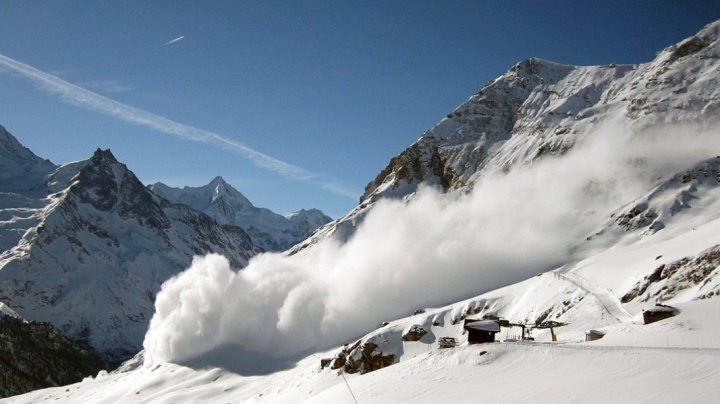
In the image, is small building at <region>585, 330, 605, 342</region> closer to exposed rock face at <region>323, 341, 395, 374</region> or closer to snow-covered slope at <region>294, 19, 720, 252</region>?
exposed rock face at <region>323, 341, 395, 374</region>

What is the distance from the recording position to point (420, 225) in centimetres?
17300

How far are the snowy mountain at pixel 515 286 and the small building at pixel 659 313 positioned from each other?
1.30 meters

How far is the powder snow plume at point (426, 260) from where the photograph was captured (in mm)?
129125

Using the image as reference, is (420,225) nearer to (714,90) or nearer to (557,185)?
(557,185)

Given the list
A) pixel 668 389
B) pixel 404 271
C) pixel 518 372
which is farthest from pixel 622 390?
pixel 404 271

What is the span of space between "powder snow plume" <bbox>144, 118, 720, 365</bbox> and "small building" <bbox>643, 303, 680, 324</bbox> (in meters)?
72.1

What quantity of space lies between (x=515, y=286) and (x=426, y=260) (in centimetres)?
5117

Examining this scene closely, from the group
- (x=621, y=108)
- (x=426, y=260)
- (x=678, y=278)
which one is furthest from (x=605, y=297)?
(x=621, y=108)

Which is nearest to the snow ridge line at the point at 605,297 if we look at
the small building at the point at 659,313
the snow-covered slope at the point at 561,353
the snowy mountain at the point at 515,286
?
the snow-covered slope at the point at 561,353

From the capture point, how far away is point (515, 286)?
95.4 metres

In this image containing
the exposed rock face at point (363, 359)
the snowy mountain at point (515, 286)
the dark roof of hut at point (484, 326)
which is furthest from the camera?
the exposed rock face at point (363, 359)

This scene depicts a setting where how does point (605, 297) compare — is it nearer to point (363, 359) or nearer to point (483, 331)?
point (483, 331)

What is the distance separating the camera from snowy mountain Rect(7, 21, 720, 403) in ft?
111

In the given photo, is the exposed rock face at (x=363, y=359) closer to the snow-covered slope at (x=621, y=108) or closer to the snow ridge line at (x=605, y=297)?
the snow ridge line at (x=605, y=297)
